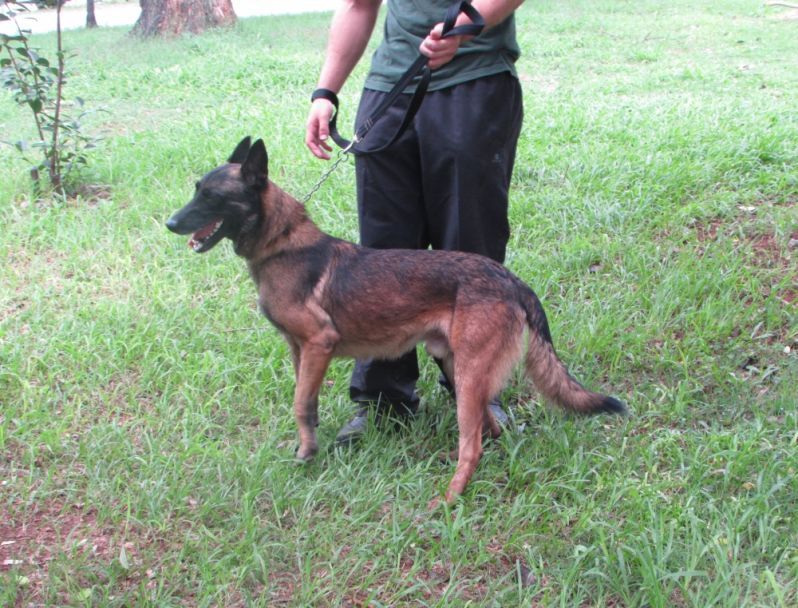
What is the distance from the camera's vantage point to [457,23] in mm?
2877

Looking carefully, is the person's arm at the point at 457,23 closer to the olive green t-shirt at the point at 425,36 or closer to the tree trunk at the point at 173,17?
the olive green t-shirt at the point at 425,36

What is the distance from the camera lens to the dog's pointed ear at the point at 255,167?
3.06m

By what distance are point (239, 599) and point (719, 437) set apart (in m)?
2.06

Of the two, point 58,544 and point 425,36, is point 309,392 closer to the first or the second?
point 58,544

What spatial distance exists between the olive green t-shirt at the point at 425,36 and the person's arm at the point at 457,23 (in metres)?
0.14

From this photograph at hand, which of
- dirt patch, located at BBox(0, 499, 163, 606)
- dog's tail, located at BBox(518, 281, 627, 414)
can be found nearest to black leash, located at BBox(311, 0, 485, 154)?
dog's tail, located at BBox(518, 281, 627, 414)

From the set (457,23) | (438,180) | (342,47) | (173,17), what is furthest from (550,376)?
(173,17)

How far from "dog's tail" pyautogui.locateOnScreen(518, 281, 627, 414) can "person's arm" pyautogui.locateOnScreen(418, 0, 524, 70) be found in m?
0.98

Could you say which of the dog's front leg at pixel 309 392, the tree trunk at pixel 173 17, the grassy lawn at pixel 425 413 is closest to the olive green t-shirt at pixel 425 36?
the dog's front leg at pixel 309 392

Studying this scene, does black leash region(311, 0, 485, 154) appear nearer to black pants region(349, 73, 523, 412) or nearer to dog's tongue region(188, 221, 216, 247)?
black pants region(349, 73, 523, 412)

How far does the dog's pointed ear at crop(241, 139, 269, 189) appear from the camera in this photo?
306 cm

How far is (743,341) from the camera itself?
408 centimetres

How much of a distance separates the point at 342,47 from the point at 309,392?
157 cm

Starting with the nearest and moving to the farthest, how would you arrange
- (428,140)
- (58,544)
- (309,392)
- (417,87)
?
(58,544), (417,87), (428,140), (309,392)
